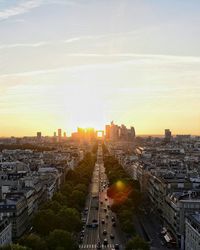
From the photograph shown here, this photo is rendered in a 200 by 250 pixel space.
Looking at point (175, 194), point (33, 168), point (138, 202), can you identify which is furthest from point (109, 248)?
point (33, 168)

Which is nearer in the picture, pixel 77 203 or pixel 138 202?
pixel 77 203

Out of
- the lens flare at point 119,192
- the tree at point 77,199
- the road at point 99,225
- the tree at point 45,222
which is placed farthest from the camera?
the lens flare at point 119,192

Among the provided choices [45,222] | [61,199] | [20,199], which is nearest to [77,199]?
[61,199]

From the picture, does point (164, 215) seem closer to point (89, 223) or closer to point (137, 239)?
point (89, 223)

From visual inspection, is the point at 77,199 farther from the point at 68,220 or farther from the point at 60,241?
the point at 60,241

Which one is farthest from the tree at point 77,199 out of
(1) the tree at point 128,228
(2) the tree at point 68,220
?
(1) the tree at point 128,228

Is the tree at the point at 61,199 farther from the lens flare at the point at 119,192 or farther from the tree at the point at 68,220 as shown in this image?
the tree at the point at 68,220

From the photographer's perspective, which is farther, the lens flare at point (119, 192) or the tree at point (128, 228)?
the lens flare at point (119, 192)
